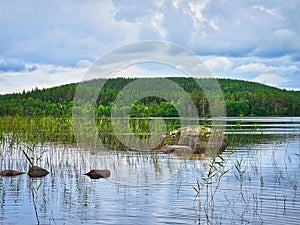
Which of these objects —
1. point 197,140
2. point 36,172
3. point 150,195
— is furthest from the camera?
point 197,140

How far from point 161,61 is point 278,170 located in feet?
20.4

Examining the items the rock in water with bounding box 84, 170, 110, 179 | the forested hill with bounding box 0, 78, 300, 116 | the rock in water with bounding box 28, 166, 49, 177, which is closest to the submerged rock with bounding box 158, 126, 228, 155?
the forested hill with bounding box 0, 78, 300, 116

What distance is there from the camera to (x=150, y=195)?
11.1 meters

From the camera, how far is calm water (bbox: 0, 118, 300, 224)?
909cm

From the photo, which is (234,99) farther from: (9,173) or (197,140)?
(9,173)

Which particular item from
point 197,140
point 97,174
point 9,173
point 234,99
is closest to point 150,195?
point 97,174

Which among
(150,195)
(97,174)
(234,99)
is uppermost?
(234,99)

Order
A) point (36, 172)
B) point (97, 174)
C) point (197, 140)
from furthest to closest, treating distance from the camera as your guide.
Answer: point (197, 140), point (36, 172), point (97, 174)

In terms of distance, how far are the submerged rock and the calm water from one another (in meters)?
4.55

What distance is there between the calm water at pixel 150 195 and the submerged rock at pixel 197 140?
4.55 metres

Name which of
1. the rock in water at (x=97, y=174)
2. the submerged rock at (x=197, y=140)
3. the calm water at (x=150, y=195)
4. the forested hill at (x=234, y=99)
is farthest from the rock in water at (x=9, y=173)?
the forested hill at (x=234, y=99)

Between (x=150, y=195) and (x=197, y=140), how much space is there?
36.8 ft

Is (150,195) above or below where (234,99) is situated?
below

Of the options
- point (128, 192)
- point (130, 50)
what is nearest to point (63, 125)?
point (130, 50)
